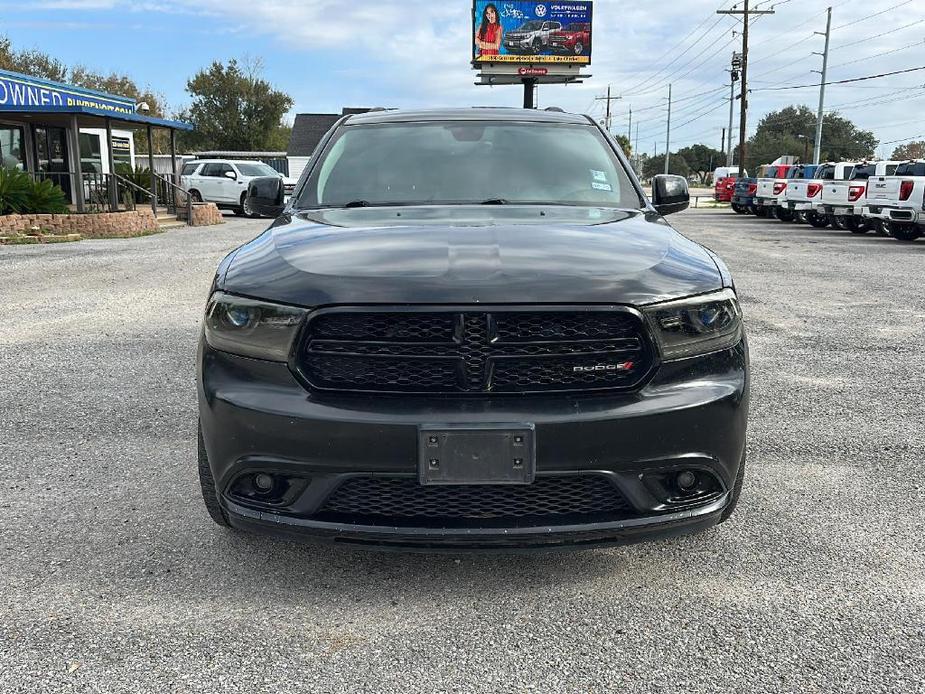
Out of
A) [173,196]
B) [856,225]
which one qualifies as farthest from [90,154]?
[856,225]

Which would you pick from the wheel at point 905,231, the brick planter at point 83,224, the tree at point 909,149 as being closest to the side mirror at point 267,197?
the brick planter at point 83,224

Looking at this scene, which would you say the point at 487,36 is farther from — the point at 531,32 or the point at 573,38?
the point at 573,38

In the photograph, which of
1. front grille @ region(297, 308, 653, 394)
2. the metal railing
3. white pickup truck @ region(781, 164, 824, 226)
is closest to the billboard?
white pickup truck @ region(781, 164, 824, 226)

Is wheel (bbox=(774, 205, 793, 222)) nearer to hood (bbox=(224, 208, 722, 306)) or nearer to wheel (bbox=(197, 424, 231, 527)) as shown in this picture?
hood (bbox=(224, 208, 722, 306))

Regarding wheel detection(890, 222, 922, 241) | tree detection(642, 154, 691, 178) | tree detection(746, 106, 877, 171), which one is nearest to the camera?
wheel detection(890, 222, 922, 241)

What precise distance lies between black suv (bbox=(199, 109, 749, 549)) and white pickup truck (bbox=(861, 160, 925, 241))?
16680 millimetres

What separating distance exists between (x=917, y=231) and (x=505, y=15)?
3374 cm

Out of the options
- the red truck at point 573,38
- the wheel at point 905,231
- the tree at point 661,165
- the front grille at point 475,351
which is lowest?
the wheel at point 905,231

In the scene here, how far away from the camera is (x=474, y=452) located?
7.78 ft

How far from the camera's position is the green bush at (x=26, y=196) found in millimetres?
17391

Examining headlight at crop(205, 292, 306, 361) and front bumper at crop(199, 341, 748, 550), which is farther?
headlight at crop(205, 292, 306, 361)

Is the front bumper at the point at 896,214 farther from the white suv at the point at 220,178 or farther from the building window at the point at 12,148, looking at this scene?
the building window at the point at 12,148

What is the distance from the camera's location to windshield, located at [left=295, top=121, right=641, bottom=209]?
12.4ft

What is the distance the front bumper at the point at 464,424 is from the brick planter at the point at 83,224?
16.7m
